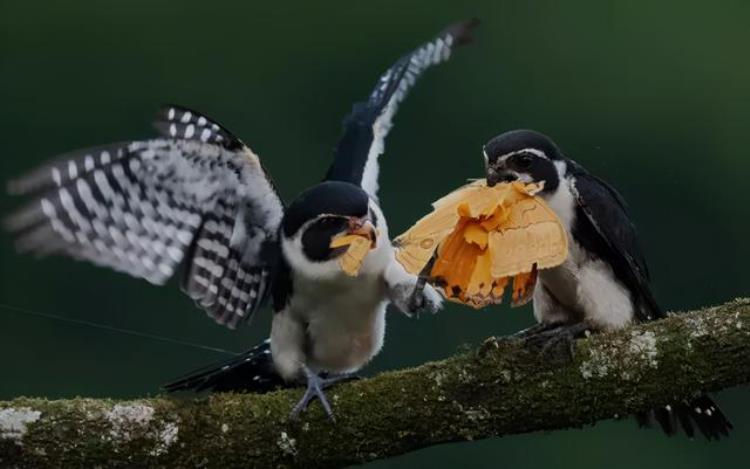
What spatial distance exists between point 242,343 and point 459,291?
898 centimetres

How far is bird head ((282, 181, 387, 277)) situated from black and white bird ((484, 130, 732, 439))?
40 cm

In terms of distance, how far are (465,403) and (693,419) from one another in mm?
975

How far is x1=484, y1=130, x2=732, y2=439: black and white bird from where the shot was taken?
586 centimetres

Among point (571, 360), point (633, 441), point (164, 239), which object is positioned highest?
point (164, 239)

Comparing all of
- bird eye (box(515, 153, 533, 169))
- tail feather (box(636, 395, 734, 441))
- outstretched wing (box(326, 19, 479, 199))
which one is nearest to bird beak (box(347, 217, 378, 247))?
bird eye (box(515, 153, 533, 169))

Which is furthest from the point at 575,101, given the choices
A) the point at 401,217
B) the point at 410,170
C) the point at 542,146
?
the point at 542,146

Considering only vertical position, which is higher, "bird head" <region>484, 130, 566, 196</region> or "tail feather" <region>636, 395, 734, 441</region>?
"bird head" <region>484, 130, 566, 196</region>

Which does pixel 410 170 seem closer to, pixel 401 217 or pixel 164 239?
pixel 401 217

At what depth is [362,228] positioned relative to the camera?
5855 millimetres

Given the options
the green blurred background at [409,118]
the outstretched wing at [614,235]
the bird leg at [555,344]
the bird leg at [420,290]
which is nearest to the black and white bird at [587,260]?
the outstretched wing at [614,235]

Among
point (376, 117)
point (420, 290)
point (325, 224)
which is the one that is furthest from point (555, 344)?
point (376, 117)

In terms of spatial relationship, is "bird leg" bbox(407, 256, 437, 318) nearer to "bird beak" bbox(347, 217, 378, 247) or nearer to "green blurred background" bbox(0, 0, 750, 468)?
"bird beak" bbox(347, 217, 378, 247)

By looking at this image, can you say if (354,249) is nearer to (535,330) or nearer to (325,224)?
(325,224)

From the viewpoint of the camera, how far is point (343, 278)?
19.5 ft
